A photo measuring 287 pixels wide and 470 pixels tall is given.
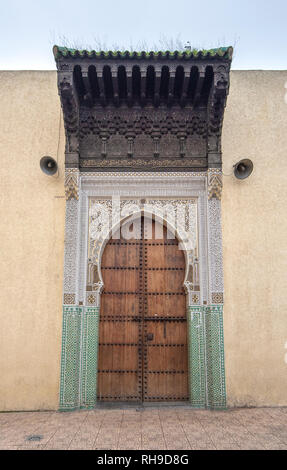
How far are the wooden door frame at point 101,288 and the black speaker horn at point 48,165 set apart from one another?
220mm

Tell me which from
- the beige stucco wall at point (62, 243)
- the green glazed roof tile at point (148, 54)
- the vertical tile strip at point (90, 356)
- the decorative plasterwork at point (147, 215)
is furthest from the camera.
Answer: the decorative plasterwork at point (147, 215)

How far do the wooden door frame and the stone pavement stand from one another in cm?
28

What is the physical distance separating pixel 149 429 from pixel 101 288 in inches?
64.9

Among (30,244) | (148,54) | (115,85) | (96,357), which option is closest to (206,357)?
(96,357)

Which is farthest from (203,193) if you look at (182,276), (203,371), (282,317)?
(203,371)

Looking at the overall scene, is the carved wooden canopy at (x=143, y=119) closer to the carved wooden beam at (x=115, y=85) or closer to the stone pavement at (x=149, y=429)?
the carved wooden beam at (x=115, y=85)

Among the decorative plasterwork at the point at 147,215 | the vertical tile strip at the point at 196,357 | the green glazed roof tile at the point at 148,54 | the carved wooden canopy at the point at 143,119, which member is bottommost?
the vertical tile strip at the point at 196,357

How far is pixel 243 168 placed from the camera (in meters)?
4.63

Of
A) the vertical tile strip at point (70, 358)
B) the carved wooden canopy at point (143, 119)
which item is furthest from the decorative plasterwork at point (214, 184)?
the vertical tile strip at point (70, 358)

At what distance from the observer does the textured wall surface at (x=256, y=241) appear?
4.38 m

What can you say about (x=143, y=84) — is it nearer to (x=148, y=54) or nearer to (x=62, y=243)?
(x=148, y=54)

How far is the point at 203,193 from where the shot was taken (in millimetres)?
4734
